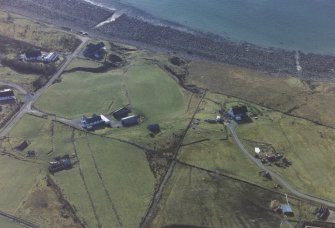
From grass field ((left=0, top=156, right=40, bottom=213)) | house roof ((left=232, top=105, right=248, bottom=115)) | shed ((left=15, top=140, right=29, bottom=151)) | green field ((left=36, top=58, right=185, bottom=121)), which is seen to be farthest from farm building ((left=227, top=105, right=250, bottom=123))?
shed ((left=15, top=140, right=29, bottom=151))

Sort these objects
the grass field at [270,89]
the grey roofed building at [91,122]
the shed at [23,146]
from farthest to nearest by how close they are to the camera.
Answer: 1. the grass field at [270,89]
2. the grey roofed building at [91,122]
3. the shed at [23,146]

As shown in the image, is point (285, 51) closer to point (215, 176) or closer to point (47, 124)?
point (215, 176)

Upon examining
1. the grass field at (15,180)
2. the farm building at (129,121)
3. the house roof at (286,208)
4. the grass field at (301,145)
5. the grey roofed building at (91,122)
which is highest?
the grass field at (301,145)

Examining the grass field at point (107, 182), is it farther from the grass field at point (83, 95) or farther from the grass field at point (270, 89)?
the grass field at point (270, 89)

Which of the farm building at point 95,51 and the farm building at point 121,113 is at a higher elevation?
the farm building at point 95,51

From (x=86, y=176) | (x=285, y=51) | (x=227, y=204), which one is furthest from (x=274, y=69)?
(x=86, y=176)

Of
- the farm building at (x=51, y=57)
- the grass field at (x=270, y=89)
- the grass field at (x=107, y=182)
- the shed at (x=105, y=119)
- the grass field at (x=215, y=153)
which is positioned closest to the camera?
the grass field at (x=107, y=182)

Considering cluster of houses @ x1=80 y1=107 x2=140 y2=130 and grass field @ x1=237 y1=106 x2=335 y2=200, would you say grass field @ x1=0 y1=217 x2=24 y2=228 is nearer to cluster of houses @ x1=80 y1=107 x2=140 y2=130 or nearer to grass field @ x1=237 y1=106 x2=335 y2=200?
cluster of houses @ x1=80 y1=107 x2=140 y2=130

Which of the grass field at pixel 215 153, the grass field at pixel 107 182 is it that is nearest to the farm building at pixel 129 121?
the grass field at pixel 107 182
